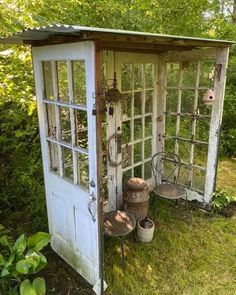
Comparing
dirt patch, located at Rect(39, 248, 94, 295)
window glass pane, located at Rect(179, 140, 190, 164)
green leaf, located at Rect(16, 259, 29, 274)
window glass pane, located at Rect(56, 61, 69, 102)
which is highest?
window glass pane, located at Rect(56, 61, 69, 102)

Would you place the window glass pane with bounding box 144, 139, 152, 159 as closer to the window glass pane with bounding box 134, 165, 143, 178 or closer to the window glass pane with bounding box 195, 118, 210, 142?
the window glass pane with bounding box 134, 165, 143, 178

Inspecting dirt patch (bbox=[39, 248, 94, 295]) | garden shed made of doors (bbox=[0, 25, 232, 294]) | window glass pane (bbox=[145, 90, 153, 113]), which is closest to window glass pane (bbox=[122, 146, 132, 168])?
garden shed made of doors (bbox=[0, 25, 232, 294])

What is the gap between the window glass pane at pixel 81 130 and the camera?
217 cm

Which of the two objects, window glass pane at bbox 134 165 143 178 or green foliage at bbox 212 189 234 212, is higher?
window glass pane at bbox 134 165 143 178

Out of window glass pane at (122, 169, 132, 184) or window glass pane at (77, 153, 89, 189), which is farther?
window glass pane at (122, 169, 132, 184)

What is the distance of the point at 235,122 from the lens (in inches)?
216

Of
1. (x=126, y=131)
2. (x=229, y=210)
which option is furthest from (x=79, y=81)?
(x=229, y=210)

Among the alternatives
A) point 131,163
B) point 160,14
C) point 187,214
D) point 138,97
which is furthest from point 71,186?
point 160,14

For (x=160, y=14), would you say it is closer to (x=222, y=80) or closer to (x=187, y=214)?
(x=222, y=80)

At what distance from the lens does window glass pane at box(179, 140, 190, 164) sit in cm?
355

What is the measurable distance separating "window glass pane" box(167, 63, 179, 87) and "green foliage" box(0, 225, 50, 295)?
93.8 inches

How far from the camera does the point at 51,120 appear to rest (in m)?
2.45

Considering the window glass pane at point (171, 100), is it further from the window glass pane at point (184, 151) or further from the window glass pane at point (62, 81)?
the window glass pane at point (62, 81)

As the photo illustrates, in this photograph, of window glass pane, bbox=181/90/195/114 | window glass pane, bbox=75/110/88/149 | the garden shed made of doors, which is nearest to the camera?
the garden shed made of doors
